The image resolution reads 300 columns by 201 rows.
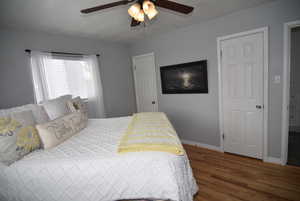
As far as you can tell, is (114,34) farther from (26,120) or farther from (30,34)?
(26,120)

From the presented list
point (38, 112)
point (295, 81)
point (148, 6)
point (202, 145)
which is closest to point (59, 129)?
point (38, 112)

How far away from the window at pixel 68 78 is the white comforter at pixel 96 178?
5.35ft

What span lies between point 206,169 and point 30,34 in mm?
3660

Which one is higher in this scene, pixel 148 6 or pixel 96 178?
pixel 148 6

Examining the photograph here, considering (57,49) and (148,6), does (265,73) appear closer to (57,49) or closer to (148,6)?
(148,6)

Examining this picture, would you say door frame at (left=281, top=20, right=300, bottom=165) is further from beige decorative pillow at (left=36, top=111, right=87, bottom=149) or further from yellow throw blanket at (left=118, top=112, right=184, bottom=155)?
beige decorative pillow at (left=36, top=111, right=87, bottom=149)

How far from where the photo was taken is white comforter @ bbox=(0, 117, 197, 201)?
121cm

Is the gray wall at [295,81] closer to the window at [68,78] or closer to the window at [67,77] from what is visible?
the window at [68,78]

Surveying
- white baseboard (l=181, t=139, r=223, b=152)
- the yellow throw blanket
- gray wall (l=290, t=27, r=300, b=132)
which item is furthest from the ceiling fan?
gray wall (l=290, t=27, r=300, b=132)

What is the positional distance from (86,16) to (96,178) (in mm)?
2150

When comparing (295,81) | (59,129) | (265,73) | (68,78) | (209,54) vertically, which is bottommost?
(59,129)

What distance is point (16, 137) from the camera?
56.2 inches

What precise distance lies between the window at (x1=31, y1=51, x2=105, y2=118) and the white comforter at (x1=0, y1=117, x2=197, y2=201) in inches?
64.2

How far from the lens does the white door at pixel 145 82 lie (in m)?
3.64
